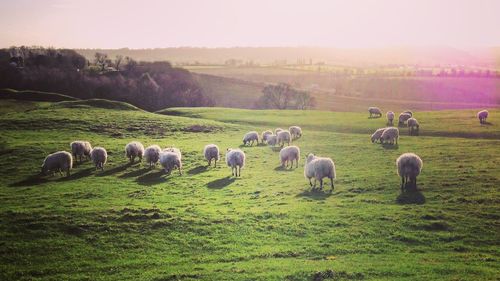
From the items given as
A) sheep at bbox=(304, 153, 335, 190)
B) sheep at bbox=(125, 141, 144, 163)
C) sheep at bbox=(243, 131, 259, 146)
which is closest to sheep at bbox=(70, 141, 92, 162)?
sheep at bbox=(125, 141, 144, 163)

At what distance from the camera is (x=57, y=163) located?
2905 centimetres

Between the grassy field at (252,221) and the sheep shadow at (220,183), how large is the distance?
0.07 metres

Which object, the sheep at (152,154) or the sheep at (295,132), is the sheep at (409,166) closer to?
the sheep at (152,154)

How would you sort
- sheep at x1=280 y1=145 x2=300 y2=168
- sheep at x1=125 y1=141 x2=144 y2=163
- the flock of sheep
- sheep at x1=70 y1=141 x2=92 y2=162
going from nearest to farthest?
1. the flock of sheep
2. sheep at x1=280 y1=145 x2=300 y2=168
3. sheep at x1=70 y1=141 x2=92 y2=162
4. sheep at x1=125 y1=141 x2=144 y2=163

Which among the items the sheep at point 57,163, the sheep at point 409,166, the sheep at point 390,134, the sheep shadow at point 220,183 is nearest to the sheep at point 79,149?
the sheep at point 57,163

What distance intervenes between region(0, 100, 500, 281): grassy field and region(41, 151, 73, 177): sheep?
2.38ft

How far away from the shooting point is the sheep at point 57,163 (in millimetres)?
29000

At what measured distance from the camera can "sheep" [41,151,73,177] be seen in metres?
29.0

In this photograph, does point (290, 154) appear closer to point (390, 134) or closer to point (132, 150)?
point (132, 150)

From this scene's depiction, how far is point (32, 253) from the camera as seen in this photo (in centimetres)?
1664

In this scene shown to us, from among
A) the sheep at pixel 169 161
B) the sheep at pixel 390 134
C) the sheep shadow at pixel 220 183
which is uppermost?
the sheep at pixel 390 134

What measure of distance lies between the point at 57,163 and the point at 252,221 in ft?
56.1

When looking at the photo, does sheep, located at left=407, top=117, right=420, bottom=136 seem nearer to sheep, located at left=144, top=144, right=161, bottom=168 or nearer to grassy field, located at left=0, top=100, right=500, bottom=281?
grassy field, located at left=0, top=100, right=500, bottom=281

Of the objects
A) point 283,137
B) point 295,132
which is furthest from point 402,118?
point 283,137
